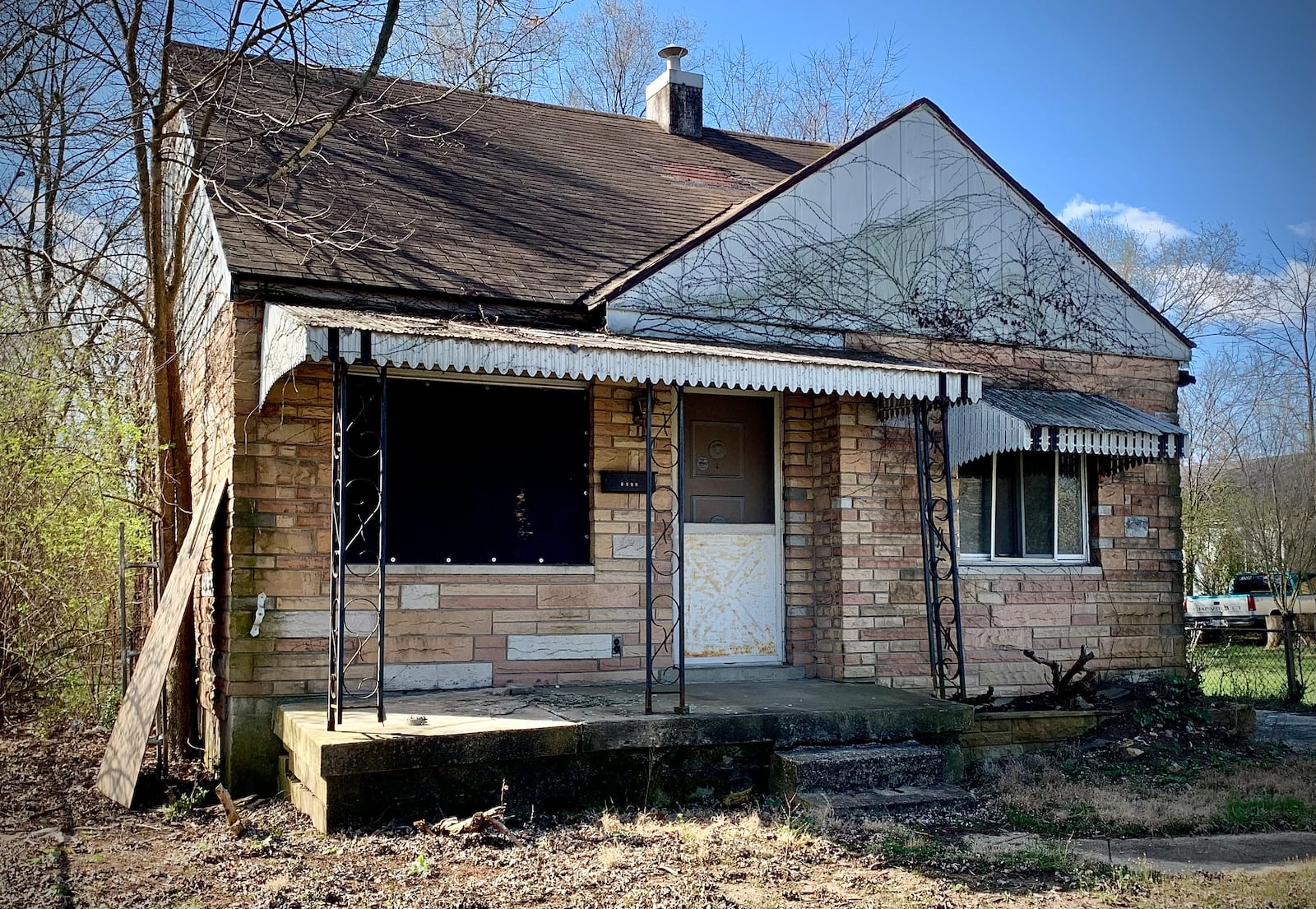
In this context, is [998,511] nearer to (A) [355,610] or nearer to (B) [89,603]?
(A) [355,610]

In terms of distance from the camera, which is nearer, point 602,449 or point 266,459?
point 266,459

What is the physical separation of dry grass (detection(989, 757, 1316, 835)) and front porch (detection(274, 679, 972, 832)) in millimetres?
701

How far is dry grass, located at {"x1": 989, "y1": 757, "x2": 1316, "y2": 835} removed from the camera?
22.1 feet

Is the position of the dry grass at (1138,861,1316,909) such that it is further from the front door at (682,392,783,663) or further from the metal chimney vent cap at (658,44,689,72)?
the metal chimney vent cap at (658,44,689,72)

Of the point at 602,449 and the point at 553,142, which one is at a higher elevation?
the point at 553,142

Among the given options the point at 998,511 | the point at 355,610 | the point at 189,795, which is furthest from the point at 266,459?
the point at 998,511

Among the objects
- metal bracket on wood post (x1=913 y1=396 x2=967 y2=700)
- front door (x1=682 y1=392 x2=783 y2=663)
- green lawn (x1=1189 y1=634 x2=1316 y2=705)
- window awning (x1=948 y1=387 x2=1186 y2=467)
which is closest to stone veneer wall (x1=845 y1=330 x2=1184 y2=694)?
metal bracket on wood post (x1=913 y1=396 x2=967 y2=700)

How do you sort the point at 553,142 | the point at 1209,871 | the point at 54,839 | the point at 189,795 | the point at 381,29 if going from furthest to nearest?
the point at 553,142
the point at 381,29
the point at 189,795
the point at 54,839
the point at 1209,871

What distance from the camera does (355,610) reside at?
25.6 ft

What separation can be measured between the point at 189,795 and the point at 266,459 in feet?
7.41

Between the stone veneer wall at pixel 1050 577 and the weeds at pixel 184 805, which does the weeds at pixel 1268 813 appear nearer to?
the stone veneer wall at pixel 1050 577

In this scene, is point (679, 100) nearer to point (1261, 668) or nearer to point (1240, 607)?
point (1261, 668)

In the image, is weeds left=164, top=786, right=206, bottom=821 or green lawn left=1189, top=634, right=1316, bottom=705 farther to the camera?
green lawn left=1189, top=634, right=1316, bottom=705

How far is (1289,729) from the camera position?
420 inches
